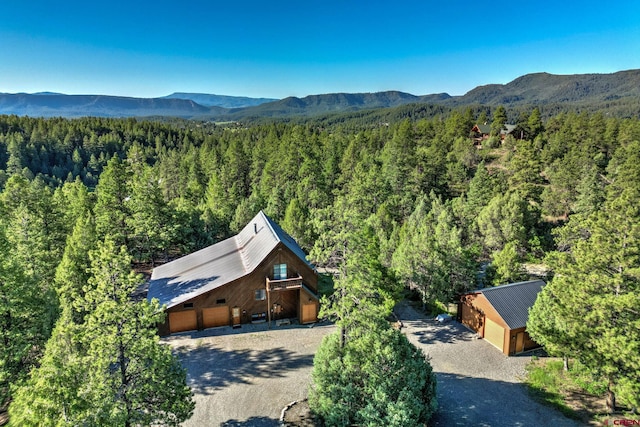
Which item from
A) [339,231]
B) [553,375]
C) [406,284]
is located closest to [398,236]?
[406,284]

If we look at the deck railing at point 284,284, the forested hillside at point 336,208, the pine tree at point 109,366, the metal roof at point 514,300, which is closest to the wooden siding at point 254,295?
the deck railing at point 284,284

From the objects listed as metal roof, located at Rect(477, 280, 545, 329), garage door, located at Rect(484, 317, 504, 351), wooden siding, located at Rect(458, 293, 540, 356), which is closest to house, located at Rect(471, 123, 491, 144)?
metal roof, located at Rect(477, 280, 545, 329)

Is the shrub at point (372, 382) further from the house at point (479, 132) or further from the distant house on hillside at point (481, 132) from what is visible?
the house at point (479, 132)

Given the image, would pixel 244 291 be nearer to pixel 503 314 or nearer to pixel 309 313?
pixel 309 313

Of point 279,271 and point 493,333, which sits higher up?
point 279,271

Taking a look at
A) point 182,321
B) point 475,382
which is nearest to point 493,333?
point 475,382

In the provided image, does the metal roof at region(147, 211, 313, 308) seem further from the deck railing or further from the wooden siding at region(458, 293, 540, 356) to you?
the wooden siding at region(458, 293, 540, 356)
